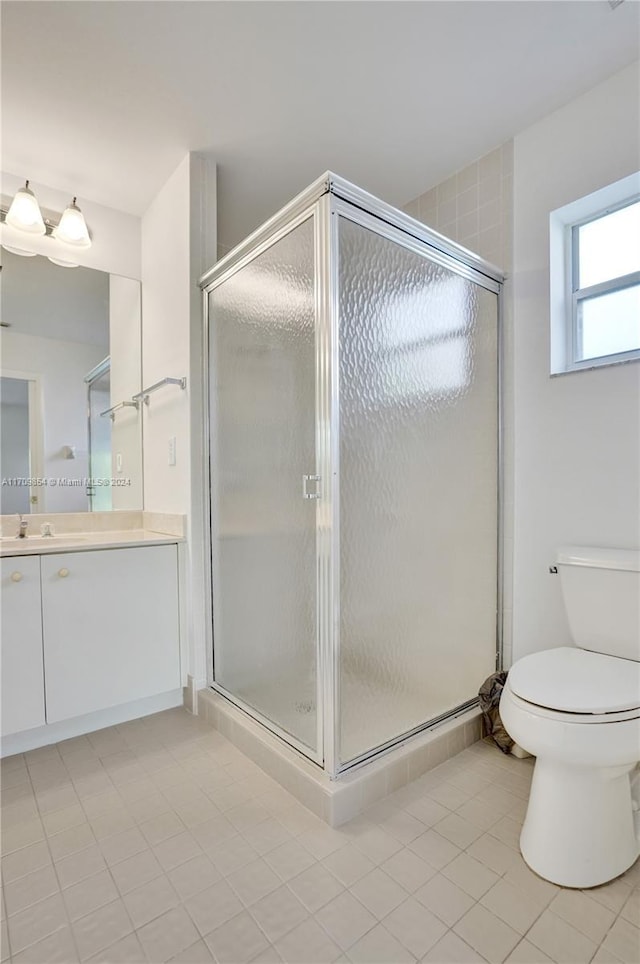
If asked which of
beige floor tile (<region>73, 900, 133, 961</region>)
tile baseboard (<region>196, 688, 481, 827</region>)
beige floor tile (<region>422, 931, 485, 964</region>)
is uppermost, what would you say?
tile baseboard (<region>196, 688, 481, 827</region>)

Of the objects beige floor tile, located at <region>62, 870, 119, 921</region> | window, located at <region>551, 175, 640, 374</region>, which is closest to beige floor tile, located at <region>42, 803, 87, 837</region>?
beige floor tile, located at <region>62, 870, 119, 921</region>

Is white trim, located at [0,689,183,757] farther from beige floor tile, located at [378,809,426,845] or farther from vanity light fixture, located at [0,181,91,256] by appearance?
vanity light fixture, located at [0,181,91,256]

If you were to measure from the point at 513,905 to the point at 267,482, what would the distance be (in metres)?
1.32

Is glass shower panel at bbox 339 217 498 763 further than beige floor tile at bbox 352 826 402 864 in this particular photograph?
Yes

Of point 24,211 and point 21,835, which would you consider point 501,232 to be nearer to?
point 24,211

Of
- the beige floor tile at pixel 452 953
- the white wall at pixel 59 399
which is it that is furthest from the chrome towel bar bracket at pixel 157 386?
the beige floor tile at pixel 452 953

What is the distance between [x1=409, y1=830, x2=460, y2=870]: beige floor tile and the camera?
1212mm

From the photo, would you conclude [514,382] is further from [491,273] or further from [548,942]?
[548,942]

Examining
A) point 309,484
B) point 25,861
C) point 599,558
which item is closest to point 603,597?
point 599,558

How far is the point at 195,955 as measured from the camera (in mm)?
971

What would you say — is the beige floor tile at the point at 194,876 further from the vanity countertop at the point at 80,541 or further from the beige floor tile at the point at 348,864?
the vanity countertop at the point at 80,541

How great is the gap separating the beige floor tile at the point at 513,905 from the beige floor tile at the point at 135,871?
0.81 meters

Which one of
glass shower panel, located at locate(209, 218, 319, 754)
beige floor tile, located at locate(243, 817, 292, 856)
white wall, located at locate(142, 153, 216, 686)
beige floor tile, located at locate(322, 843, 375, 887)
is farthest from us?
white wall, located at locate(142, 153, 216, 686)

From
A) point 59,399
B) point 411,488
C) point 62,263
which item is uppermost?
point 62,263
